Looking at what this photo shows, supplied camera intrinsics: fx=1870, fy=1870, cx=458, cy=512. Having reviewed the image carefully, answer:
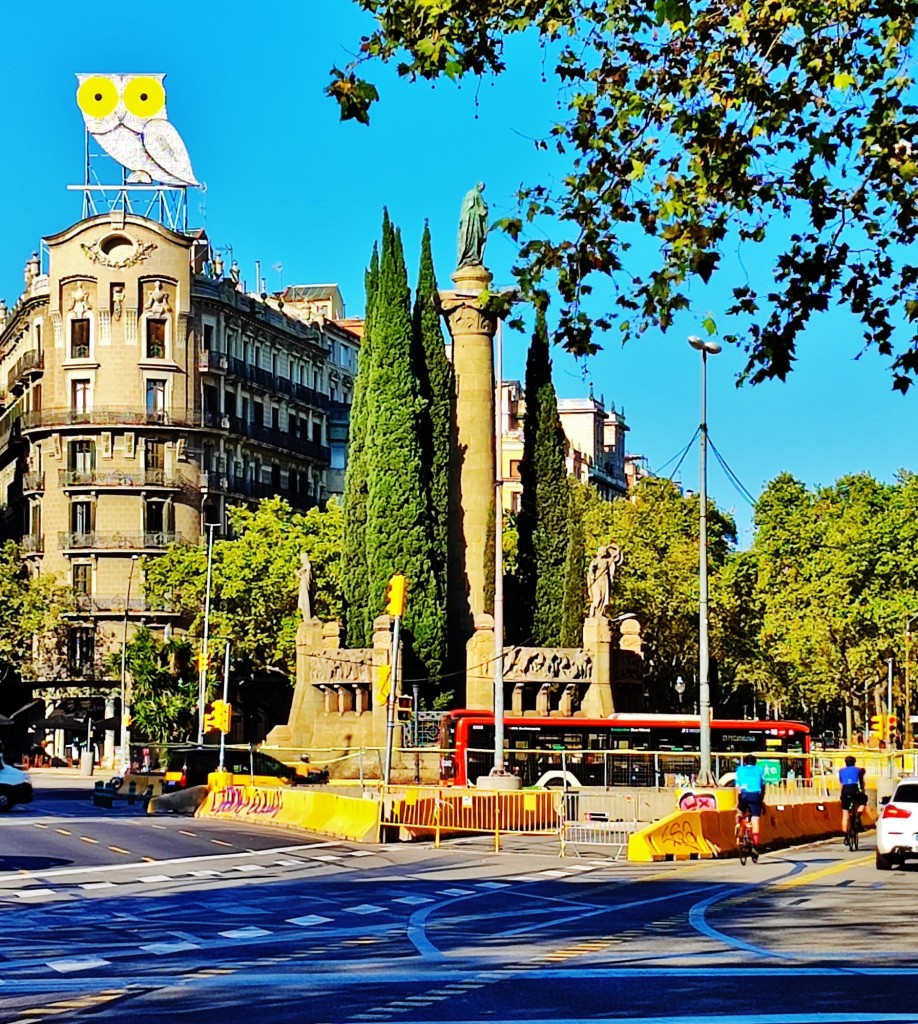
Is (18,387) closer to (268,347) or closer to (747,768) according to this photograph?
(268,347)

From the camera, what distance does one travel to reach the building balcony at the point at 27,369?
88.4m

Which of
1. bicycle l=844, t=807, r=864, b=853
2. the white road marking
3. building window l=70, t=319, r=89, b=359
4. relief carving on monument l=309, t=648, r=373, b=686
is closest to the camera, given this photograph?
the white road marking

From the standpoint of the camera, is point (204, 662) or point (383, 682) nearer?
point (383, 682)

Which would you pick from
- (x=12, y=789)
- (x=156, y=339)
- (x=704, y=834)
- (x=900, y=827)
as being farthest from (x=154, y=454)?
(x=900, y=827)

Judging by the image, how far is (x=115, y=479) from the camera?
8550 cm

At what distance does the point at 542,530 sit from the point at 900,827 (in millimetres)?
39289

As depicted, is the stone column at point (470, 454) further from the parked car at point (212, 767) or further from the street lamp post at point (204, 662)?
the parked car at point (212, 767)

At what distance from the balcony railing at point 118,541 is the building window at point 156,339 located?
8.41 meters

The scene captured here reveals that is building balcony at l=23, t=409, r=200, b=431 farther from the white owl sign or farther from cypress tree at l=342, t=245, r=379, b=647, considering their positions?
cypress tree at l=342, t=245, r=379, b=647

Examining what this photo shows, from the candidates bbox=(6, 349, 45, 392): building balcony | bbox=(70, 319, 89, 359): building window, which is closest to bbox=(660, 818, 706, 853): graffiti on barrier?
bbox=(70, 319, 89, 359): building window

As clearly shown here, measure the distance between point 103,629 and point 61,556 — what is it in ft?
13.7

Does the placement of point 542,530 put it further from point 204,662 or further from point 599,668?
point 204,662

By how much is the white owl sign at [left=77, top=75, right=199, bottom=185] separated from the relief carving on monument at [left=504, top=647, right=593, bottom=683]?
130ft

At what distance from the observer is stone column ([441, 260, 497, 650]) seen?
61969 millimetres
